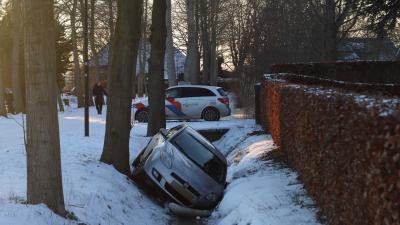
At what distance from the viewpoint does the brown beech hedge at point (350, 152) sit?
12.1 ft

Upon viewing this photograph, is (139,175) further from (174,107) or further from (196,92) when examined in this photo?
(196,92)

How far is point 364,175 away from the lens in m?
4.42

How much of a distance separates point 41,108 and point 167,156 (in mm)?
3444

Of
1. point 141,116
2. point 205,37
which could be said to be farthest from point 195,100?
point 205,37

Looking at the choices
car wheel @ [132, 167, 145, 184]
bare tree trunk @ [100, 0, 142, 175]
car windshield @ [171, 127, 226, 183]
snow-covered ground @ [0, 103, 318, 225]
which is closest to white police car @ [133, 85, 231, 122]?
snow-covered ground @ [0, 103, 318, 225]

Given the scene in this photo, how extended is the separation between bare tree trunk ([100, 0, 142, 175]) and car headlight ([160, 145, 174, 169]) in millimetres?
1559

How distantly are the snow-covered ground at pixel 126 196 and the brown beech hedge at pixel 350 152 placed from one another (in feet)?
1.59

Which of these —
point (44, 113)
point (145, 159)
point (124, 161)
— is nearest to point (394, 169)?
point (44, 113)

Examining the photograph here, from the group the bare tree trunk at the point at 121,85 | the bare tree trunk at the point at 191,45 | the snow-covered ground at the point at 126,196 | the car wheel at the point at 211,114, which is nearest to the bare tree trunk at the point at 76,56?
the bare tree trunk at the point at 191,45

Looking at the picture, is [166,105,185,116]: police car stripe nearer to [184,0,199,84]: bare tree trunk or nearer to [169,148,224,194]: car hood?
[184,0,199,84]: bare tree trunk

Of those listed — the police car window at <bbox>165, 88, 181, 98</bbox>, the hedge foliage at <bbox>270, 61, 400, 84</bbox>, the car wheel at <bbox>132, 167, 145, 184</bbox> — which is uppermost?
the hedge foliage at <bbox>270, 61, 400, 84</bbox>

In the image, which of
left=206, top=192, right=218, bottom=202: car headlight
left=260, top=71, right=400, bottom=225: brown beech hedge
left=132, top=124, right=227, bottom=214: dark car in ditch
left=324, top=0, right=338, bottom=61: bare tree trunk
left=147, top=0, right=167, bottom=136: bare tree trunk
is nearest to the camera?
left=260, top=71, right=400, bottom=225: brown beech hedge

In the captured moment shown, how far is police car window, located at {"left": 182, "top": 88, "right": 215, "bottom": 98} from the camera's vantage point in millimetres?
24922

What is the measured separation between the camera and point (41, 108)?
685cm
